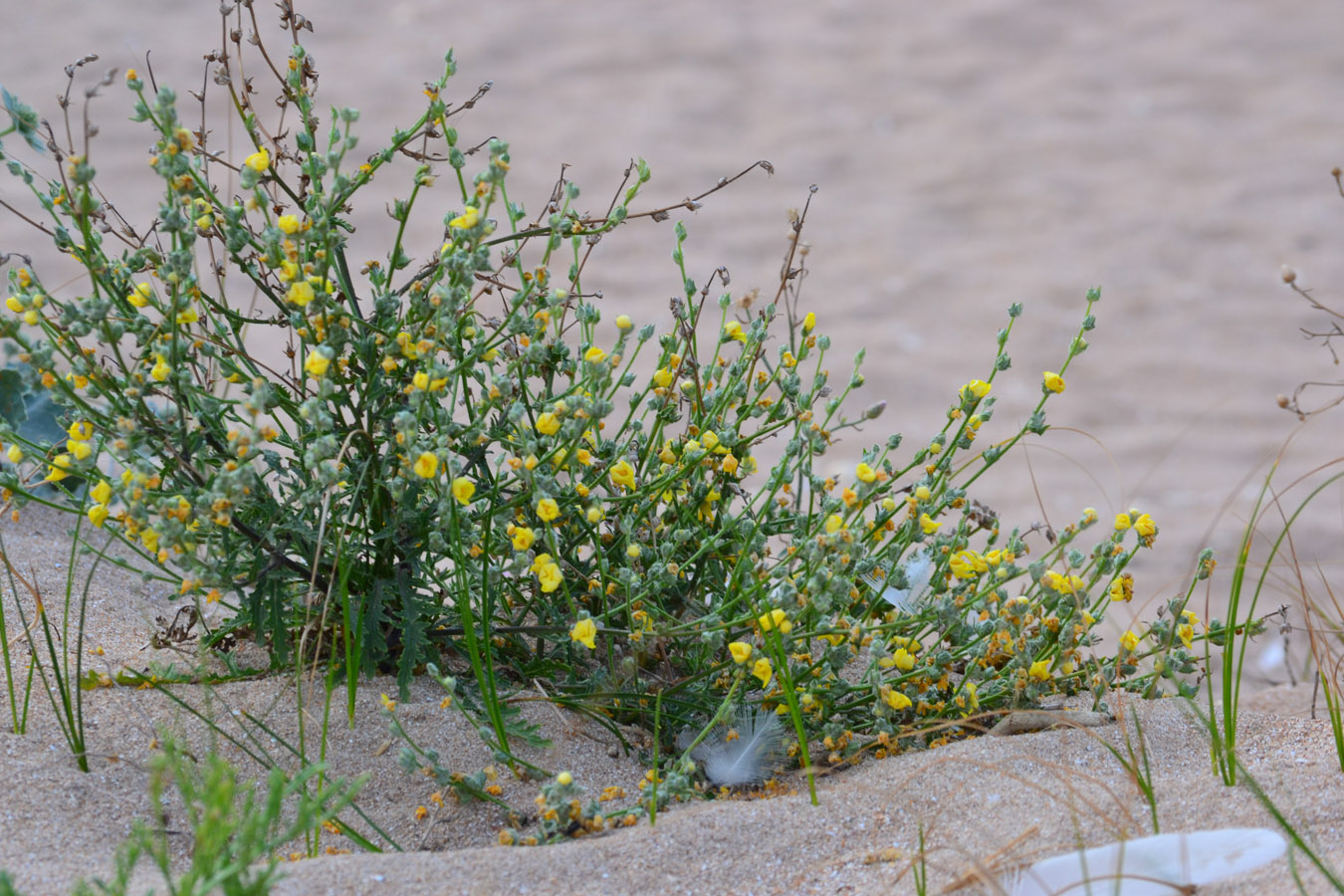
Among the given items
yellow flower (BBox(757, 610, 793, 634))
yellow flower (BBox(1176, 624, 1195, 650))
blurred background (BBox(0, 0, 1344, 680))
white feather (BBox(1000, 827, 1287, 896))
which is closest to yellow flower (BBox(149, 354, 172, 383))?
yellow flower (BBox(757, 610, 793, 634))

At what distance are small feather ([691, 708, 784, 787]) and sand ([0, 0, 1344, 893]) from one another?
0.11 metres

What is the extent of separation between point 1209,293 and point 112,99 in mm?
6164

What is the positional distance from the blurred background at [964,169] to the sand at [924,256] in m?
0.02

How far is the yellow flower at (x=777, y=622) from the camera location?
147cm

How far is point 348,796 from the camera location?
48.8 inches

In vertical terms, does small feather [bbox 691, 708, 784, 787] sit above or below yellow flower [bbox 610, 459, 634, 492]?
below

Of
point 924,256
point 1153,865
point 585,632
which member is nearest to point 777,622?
point 585,632

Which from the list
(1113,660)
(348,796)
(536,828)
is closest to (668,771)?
(536,828)

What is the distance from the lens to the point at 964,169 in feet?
22.7

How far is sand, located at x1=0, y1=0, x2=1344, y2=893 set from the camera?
149 cm

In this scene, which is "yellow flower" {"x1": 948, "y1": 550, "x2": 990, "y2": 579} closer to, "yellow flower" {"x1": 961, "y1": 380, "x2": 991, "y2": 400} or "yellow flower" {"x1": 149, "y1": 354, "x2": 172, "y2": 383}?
"yellow flower" {"x1": 961, "y1": 380, "x2": 991, "y2": 400}

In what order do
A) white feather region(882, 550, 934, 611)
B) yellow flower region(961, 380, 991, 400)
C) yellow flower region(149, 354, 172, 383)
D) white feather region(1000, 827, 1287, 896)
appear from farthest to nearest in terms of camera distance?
white feather region(882, 550, 934, 611)
yellow flower region(961, 380, 991, 400)
yellow flower region(149, 354, 172, 383)
white feather region(1000, 827, 1287, 896)

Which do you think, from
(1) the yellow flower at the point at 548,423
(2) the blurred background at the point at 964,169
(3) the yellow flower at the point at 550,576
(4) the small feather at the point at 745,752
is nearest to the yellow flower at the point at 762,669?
(4) the small feather at the point at 745,752

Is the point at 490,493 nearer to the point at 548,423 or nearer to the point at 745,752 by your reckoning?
the point at 548,423
